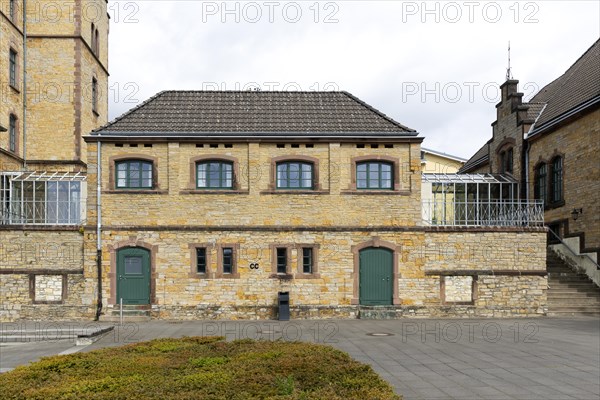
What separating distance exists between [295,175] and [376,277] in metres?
5.16

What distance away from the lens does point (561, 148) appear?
82.3ft

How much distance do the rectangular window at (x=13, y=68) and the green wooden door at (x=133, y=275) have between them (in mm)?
13214

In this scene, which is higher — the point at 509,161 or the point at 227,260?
the point at 509,161

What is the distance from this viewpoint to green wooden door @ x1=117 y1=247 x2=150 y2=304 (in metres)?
21.0

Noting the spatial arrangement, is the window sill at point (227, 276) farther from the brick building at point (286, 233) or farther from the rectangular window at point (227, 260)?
the rectangular window at point (227, 260)

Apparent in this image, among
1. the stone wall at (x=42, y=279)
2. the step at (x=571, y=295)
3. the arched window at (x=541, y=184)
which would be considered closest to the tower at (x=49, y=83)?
the stone wall at (x=42, y=279)

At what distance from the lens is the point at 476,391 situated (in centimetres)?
925

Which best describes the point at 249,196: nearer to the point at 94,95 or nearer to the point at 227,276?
the point at 227,276

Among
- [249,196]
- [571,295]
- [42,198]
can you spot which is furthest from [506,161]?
[42,198]

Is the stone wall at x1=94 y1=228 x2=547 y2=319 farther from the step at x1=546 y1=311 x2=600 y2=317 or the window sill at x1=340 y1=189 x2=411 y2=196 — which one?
the window sill at x1=340 y1=189 x2=411 y2=196

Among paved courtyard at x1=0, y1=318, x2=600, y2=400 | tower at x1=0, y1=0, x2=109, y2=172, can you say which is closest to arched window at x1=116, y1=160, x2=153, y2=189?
paved courtyard at x1=0, y1=318, x2=600, y2=400

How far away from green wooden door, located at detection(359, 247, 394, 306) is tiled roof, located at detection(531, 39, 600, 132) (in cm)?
1112

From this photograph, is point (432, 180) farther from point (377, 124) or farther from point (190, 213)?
point (190, 213)

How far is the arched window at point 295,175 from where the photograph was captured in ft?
71.2
